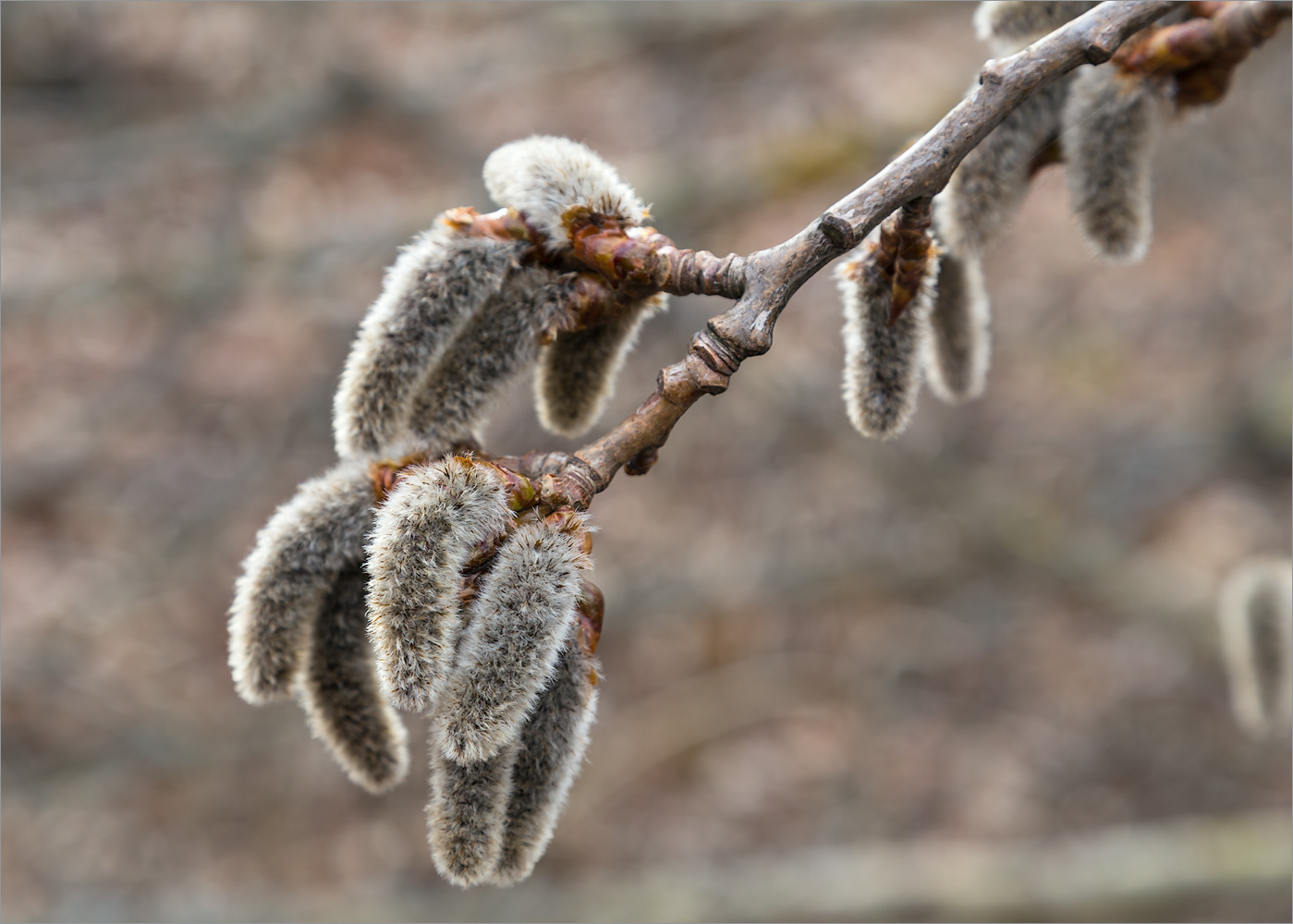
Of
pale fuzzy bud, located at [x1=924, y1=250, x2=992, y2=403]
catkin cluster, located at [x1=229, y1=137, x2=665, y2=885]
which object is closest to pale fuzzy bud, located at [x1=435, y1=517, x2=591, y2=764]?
catkin cluster, located at [x1=229, y1=137, x2=665, y2=885]

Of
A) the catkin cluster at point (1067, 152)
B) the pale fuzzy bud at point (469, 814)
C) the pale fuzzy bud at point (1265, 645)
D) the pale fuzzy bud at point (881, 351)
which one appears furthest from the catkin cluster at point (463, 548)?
the pale fuzzy bud at point (1265, 645)

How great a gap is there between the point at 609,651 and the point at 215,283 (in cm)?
287

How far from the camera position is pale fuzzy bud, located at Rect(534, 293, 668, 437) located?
57.8 inches

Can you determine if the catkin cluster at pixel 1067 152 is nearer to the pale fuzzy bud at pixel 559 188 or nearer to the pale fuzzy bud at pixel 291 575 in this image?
the pale fuzzy bud at pixel 559 188

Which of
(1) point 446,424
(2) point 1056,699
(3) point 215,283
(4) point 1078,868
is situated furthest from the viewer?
(2) point 1056,699

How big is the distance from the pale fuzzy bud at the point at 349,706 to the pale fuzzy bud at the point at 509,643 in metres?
0.32

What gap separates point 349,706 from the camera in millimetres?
1390

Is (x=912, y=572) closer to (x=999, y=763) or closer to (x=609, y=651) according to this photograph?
(x=999, y=763)

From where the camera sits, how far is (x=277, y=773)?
17.5ft

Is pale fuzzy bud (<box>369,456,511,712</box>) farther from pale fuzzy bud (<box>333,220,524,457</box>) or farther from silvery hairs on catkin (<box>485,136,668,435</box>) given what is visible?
silvery hairs on catkin (<box>485,136,668,435</box>)

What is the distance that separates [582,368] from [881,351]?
434 mm

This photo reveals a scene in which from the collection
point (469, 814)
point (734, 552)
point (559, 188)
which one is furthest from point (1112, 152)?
point (734, 552)

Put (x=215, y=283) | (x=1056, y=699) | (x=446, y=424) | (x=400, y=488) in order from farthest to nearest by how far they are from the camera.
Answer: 1. (x=1056, y=699)
2. (x=215, y=283)
3. (x=446, y=424)
4. (x=400, y=488)

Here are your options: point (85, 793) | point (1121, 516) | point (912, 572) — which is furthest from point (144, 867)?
point (1121, 516)
